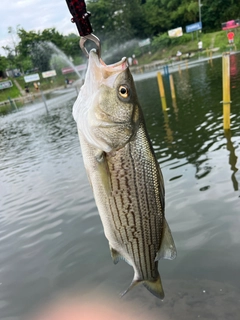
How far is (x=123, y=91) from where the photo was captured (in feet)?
7.01

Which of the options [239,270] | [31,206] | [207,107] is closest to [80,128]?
[239,270]

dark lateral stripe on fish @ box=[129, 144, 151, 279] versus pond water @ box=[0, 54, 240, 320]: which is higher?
dark lateral stripe on fish @ box=[129, 144, 151, 279]

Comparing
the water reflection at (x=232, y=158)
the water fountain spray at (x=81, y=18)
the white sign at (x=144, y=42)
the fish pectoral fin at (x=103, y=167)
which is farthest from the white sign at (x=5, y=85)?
the fish pectoral fin at (x=103, y=167)

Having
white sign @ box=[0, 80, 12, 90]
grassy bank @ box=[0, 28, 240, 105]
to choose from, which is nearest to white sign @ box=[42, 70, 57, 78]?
grassy bank @ box=[0, 28, 240, 105]

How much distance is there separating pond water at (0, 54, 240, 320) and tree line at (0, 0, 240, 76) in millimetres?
68238

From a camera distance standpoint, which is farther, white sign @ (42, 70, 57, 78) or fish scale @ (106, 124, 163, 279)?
white sign @ (42, 70, 57, 78)

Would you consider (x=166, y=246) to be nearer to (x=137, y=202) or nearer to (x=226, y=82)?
(x=137, y=202)

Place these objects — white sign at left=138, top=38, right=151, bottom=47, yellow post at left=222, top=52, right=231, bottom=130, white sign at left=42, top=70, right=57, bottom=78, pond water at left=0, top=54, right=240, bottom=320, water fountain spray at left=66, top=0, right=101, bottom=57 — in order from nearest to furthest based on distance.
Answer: water fountain spray at left=66, top=0, right=101, bottom=57
pond water at left=0, top=54, right=240, bottom=320
yellow post at left=222, top=52, right=231, bottom=130
white sign at left=42, top=70, right=57, bottom=78
white sign at left=138, top=38, right=151, bottom=47

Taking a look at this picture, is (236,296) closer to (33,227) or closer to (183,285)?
(183,285)

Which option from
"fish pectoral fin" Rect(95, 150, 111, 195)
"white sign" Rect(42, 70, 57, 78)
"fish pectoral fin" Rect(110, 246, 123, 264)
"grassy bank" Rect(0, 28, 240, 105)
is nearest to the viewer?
"fish pectoral fin" Rect(95, 150, 111, 195)

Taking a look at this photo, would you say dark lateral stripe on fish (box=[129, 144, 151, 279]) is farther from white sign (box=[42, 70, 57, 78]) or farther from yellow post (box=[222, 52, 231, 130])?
white sign (box=[42, 70, 57, 78])

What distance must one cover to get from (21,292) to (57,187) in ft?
13.8

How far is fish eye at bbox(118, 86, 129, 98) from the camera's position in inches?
83.4

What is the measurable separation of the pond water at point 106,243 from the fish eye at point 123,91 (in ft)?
10.2
